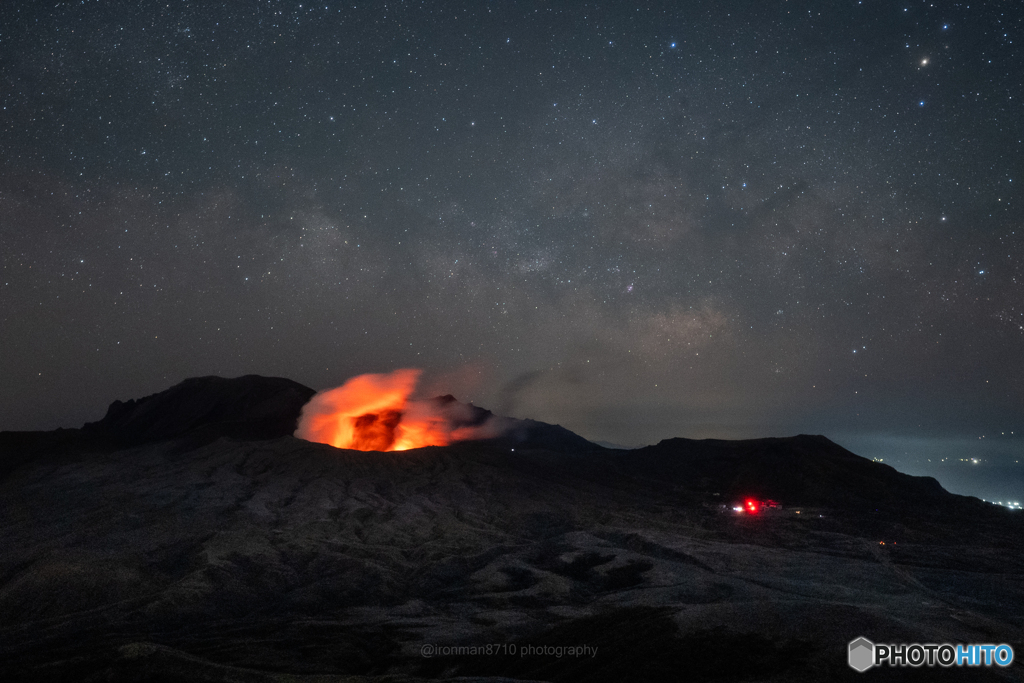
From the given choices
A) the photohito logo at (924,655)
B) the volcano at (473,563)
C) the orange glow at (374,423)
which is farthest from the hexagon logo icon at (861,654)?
the orange glow at (374,423)

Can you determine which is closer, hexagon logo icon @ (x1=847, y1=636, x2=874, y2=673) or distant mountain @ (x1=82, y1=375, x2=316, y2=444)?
hexagon logo icon @ (x1=847, y1=636, x2=874, y2=673)

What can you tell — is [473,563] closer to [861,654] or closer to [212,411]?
[861,654]

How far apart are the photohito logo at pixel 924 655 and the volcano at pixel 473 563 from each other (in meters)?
0.63

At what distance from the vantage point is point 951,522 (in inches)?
2982

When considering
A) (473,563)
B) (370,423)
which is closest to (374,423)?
(370,423)

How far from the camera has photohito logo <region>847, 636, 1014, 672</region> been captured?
20438mm

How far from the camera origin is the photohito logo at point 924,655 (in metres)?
20.4

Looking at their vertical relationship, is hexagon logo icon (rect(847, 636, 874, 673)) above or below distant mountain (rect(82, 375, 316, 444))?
below

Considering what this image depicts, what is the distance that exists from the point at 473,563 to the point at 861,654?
121 ft

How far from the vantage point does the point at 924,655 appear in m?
21.4

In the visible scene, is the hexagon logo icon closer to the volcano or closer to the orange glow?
the volcano

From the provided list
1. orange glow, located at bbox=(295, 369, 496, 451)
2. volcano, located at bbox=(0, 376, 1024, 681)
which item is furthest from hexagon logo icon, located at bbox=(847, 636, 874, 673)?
orange glow, located at bbox=(295, 369, 496, 451)

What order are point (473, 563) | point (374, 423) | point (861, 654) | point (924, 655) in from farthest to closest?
point (374, 423)
point (473, 563)
point (924, 655)
point (861, 654)

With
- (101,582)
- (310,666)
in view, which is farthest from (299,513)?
(310,666)
